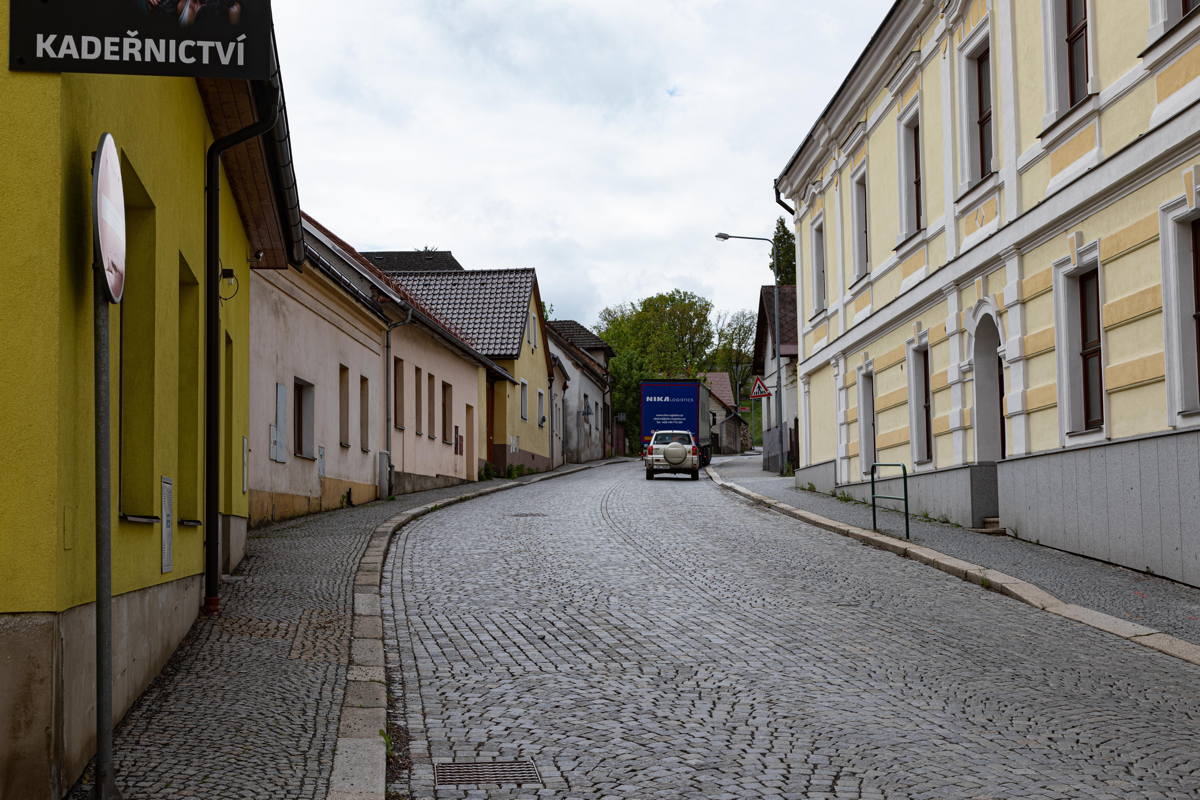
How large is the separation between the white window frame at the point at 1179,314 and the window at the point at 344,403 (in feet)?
48.0

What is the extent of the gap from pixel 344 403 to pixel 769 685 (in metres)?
Result: 16.5

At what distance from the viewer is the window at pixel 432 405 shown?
104 feet

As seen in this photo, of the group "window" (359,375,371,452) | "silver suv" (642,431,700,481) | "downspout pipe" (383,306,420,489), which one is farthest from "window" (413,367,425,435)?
"silver suv" (642,431,700,481)

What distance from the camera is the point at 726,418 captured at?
96.3 meters

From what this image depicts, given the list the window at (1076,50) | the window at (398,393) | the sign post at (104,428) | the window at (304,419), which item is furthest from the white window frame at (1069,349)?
the window at (398,393)

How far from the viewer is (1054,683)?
8.27 meters

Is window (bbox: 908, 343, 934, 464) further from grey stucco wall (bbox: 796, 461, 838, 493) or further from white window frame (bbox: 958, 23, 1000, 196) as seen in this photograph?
grey stucco wall (bbox: 796, 461, 838, 493)

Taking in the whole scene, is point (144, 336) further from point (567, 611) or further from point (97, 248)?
point (567, 611)

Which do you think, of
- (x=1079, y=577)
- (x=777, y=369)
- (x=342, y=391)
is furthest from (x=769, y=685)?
(x=777, y=369)

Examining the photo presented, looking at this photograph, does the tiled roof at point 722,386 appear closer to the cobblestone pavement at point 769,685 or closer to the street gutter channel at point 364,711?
the cobblestone pavement at point 769,685

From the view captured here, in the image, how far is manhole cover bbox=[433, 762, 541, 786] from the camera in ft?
20.1

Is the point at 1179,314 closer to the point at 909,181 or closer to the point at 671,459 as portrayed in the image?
the point at 909,181

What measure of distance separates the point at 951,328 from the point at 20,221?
15754 mm

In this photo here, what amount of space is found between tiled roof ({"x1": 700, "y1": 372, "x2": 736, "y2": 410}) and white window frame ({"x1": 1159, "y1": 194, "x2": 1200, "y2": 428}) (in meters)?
91.8
